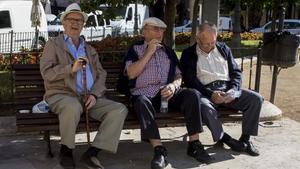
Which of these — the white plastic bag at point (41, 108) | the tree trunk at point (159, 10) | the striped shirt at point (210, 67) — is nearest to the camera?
the white plastic bag at point (41, 108)

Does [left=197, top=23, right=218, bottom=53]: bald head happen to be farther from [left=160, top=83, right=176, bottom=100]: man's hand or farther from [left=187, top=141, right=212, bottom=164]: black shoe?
[left=187, top=141, right=212, bottom=164]: black shoe

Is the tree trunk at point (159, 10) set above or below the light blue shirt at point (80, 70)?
above

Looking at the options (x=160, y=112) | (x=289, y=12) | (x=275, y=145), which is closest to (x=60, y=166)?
(x=160, y=112)

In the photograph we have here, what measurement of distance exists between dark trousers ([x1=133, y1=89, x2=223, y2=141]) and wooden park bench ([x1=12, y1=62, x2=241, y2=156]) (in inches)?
4.8

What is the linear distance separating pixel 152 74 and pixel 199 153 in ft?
3.16

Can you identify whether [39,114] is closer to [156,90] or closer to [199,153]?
[156,90]

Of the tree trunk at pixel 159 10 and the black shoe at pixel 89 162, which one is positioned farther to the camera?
the tree trunk at pixel 159 10

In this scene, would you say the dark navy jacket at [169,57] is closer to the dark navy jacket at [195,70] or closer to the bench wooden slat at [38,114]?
the dark navy jacket at [195,70]

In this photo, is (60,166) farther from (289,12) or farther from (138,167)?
(289,12)

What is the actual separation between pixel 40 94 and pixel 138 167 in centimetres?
133

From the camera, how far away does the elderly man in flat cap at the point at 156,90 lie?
A: 17.3ft

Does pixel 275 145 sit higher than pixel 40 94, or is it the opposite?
pixel 40 94

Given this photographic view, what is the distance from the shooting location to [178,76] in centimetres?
580

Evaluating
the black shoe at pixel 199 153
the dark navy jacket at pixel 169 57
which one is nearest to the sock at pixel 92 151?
the dark navy jacket at pixel 169 57
